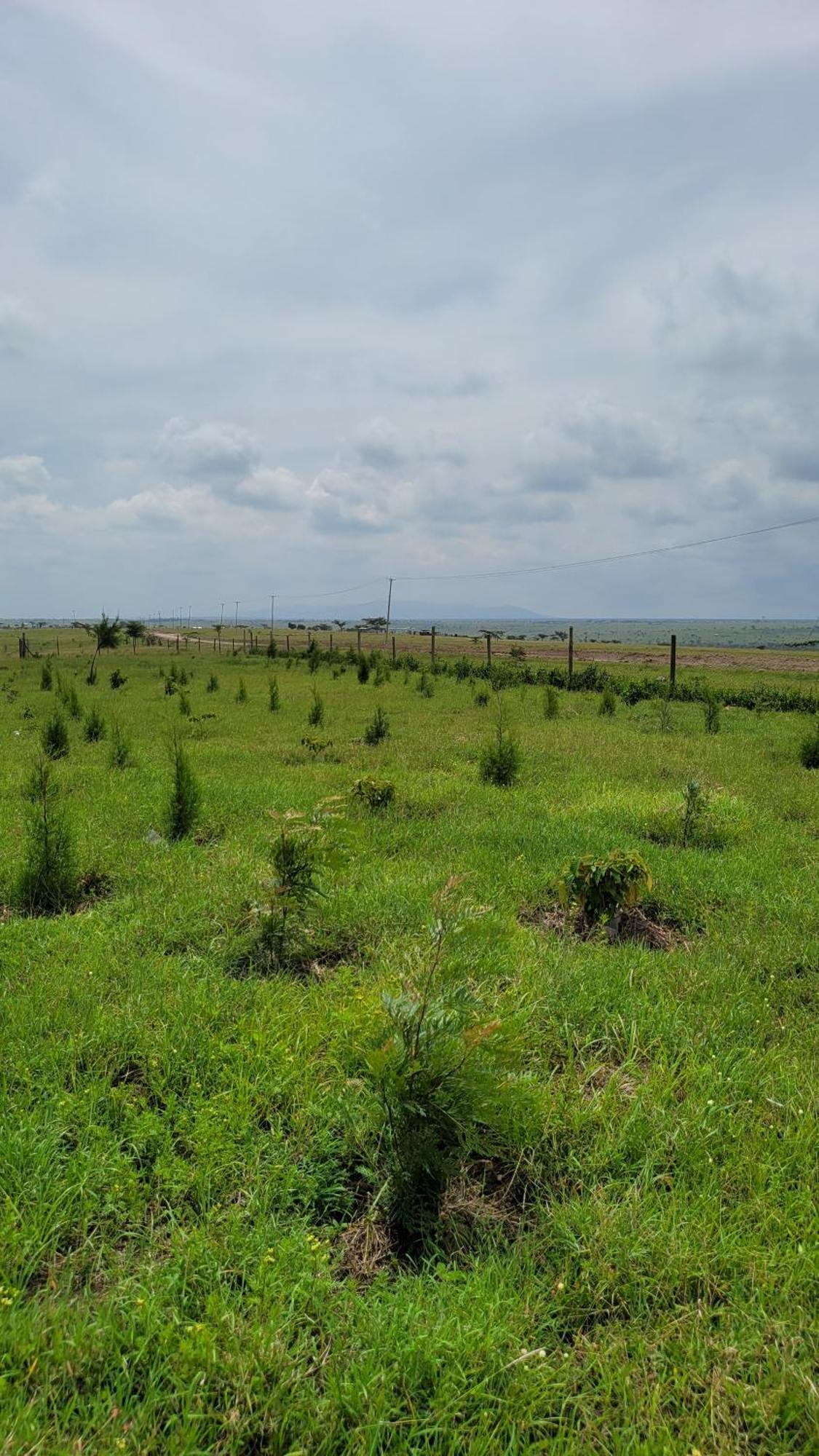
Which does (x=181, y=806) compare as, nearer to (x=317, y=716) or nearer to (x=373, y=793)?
(x=373, y=793)

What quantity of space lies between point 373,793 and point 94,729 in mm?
7039

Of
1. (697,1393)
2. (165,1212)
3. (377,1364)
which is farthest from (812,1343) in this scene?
(165,1212)

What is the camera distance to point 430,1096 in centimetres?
244

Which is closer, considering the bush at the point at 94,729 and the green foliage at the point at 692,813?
the green foliage at the point at 692,813

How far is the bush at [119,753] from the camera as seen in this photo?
30.6 ft

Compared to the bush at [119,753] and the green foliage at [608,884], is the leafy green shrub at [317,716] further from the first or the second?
the green foliage at [608,884]

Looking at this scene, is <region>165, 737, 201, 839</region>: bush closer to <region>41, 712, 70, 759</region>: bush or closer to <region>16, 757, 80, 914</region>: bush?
<region>16, 757, 80, 914</region>: bush

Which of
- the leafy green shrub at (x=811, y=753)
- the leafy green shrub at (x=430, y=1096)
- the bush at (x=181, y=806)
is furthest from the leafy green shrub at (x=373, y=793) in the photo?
the leafy green shrub at (x=811, y=753)

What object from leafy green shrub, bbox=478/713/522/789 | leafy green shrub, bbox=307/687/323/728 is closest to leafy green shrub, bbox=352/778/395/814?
leafy green shrub, bbox=478/713/522/789

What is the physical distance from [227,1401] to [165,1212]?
2.20 ft

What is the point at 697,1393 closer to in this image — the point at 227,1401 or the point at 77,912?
the point at 227,1401

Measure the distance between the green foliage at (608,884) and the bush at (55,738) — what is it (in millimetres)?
8249

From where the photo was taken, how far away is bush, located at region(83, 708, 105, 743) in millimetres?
11874

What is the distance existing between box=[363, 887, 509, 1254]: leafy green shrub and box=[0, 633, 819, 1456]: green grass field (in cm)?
11
